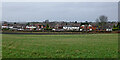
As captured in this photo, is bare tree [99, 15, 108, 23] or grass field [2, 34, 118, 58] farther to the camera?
bare tree [99, 15, 108, 23]

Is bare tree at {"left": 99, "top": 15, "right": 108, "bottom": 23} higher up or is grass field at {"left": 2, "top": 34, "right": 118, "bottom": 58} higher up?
bare tree at {"left": 99, "top": 15, "right": 108, "bottom": 23}

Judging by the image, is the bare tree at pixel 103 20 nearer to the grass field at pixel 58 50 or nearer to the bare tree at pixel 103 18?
the bare tree at pixel 103 18

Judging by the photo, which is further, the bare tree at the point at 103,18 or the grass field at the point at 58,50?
the bare tree at the point at 103,18

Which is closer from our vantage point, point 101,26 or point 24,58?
point 24,58

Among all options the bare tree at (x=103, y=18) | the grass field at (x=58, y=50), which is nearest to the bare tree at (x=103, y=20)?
the bare tree at (x=103, y=18)

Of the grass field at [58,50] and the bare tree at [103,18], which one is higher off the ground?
the bare tree at [103,18]

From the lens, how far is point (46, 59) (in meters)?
9.84

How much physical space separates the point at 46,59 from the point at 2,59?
2378mm

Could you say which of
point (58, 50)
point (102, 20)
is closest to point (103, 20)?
point (102, 20)

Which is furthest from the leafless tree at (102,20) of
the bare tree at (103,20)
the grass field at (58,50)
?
the grass field at (58,50)

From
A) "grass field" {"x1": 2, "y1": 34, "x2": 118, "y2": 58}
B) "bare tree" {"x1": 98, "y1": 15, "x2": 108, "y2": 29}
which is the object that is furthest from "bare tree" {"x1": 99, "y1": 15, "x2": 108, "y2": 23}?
"grass field" {"x1": 2, "y1": 34, "x2": 118, "y2": 58}

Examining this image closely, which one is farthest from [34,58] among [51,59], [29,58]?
[51,59]

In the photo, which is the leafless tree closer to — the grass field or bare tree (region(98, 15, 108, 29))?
bare tree (region(98, 15, 108, 29))

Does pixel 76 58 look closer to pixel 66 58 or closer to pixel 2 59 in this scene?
pixel 66 58
